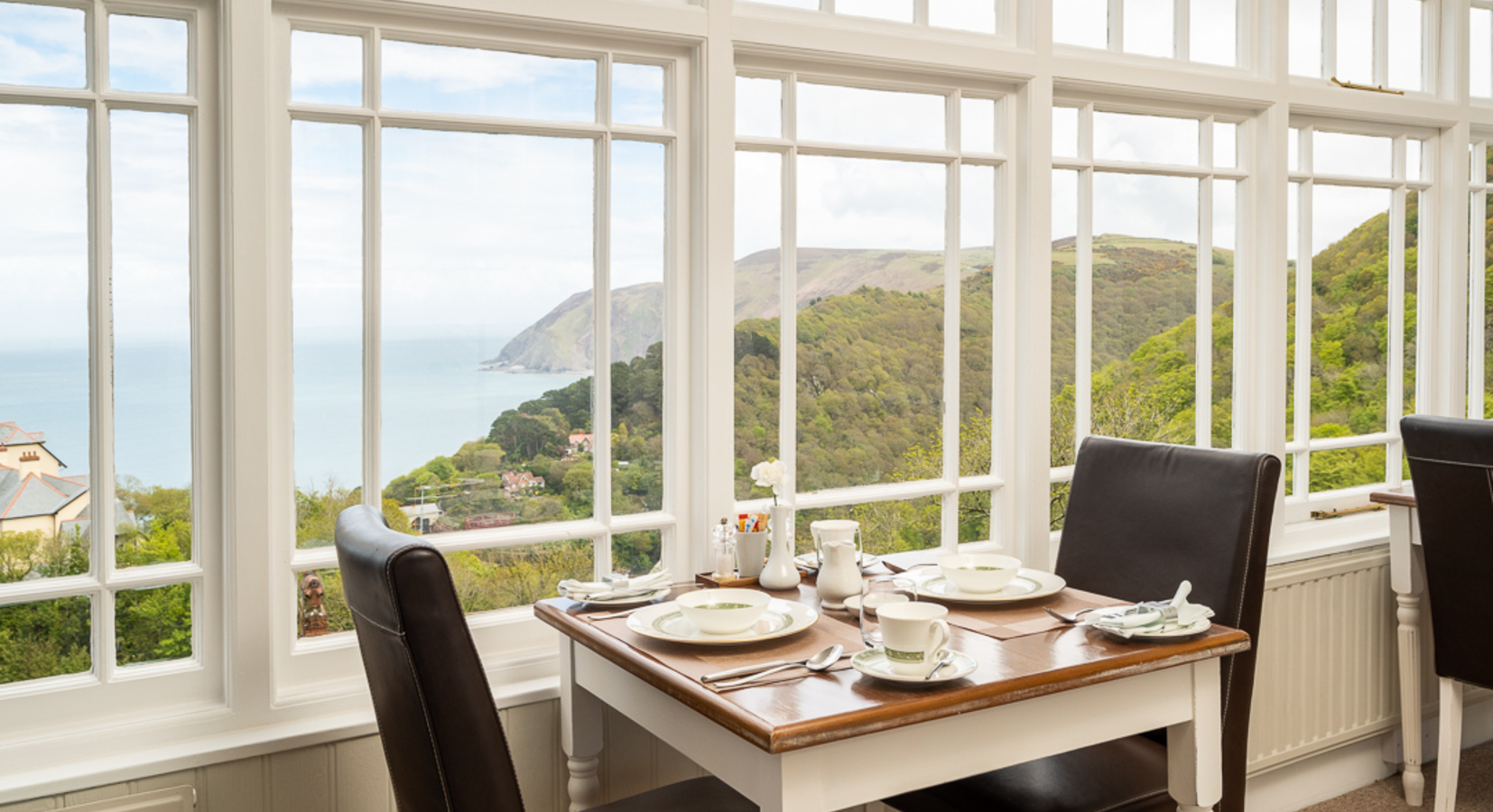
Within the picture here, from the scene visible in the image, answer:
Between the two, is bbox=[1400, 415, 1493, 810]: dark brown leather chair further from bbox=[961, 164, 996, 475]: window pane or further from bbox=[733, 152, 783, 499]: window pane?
bbox=[733, 152, 783, 499]: window pane

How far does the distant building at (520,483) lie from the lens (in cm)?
207

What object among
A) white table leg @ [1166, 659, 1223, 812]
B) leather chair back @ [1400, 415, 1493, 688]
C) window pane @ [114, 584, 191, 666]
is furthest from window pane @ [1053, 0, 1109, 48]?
window pane @ [114, 584, 191, 666]

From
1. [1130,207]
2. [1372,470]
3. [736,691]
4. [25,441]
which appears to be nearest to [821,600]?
[736,691]

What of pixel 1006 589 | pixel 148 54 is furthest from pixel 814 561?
pixel 148 54

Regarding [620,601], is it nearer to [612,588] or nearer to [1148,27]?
[612,588]

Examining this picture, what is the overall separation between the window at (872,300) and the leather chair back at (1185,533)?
35 centimetres

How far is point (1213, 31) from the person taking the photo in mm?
2852

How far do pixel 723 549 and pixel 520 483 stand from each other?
0.45 metres

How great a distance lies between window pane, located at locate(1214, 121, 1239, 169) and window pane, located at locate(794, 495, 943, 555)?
4.41ft

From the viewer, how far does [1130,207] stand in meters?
2.76

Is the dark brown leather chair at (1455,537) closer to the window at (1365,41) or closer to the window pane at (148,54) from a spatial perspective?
the window at (1365,41)

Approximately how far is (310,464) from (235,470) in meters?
0.15

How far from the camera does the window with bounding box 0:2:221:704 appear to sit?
169 centimetres

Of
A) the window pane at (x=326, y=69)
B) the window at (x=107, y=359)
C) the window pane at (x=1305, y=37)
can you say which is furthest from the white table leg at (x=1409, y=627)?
the window at (x=107, y=359)
